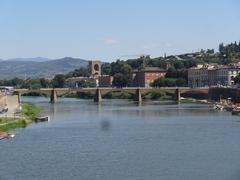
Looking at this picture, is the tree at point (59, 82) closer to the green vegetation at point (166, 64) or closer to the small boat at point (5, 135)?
the green vegetation at point (166, 64)

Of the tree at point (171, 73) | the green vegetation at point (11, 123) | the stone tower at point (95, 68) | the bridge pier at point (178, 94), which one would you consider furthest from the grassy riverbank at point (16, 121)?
the stone tower at point (95, 68)

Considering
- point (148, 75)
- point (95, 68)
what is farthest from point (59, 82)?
point (148, 75)

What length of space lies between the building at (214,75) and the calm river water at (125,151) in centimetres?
2593

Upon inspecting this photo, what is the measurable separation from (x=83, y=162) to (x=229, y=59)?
51.1m

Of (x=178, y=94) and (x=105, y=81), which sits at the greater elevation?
(x=105, y=81)

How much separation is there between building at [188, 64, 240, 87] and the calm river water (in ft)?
85.1

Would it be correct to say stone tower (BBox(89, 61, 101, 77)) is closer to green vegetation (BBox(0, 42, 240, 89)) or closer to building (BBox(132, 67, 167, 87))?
green vegetation (BBox(0, 42, 240, 89))

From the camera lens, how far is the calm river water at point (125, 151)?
1326cm

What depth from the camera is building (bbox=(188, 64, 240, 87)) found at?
168 ft

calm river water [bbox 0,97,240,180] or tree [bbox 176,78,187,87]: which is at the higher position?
tree [bbox 176,78,187,87]

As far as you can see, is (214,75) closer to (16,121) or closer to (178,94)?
(178,94)

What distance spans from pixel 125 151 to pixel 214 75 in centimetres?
3856

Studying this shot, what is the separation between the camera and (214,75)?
178 feet

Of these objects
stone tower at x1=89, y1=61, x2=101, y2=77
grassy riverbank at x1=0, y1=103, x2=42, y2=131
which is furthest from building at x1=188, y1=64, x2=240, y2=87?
grassy riverbank at x1=0, y1=103, x2=42, y2=131
